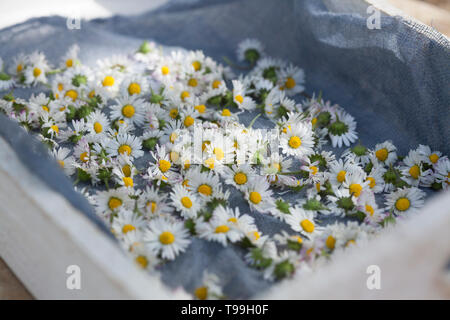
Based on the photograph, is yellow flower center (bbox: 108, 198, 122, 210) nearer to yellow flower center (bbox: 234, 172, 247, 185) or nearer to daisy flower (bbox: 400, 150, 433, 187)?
yellow flower center (bbox: 234, 172, 247, 185)

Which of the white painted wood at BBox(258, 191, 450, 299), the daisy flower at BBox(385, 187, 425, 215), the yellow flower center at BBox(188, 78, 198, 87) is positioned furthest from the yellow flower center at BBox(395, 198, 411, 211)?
the yellow flower center at BBox(188, 78, 198, 87)

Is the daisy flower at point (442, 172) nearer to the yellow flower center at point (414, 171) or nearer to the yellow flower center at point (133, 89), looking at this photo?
the yellow flower center at point (414, 171)

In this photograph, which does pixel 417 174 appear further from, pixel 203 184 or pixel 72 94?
pixel 72 94

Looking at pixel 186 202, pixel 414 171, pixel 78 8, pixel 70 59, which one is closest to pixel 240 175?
pixel 186 202

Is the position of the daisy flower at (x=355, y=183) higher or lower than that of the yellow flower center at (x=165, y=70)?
lower

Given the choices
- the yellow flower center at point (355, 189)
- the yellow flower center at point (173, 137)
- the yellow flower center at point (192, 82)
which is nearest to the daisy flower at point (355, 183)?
the yellow flower center at point (355, 189)
